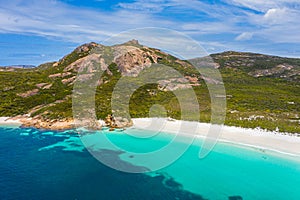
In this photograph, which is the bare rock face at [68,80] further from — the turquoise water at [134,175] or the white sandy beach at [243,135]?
the turquoise water at [134,175]

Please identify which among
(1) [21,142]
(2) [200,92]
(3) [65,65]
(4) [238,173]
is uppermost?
(3) [65,65]

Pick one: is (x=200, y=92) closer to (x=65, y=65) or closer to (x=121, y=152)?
(x=121, y=152)

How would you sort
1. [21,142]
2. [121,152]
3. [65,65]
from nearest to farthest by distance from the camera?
[121,152] → [21,142] → [65,65]

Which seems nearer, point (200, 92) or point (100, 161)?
point (100, 161)

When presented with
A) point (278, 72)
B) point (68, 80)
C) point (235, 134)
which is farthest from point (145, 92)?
point (278, 72)

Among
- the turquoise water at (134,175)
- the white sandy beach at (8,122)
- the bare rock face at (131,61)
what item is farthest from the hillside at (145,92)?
the turquoise water at (134,175)

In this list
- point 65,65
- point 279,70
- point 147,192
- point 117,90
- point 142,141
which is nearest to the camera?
point 147,192

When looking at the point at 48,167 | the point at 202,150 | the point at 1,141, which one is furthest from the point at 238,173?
the point at 1,141
